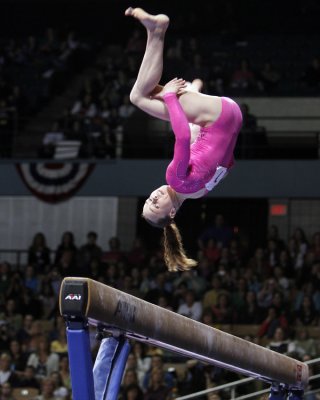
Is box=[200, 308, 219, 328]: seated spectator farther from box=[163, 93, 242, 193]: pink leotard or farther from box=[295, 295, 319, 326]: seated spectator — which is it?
box=[163, 93, 242, 193]: pink leotard

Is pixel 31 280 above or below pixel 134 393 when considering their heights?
above

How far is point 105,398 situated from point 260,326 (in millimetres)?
7731

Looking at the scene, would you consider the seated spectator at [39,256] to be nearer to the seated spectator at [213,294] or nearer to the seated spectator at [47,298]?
the seated spectator at [47,298]

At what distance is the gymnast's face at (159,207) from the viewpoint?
6301 mm

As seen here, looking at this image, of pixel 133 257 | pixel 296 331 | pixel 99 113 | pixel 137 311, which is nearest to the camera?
pixel 137 311

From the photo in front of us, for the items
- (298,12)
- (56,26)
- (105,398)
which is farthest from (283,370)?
(56,26)

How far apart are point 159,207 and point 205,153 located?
45 centimetres

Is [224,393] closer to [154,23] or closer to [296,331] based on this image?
[296,331]

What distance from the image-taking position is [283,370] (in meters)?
6.77

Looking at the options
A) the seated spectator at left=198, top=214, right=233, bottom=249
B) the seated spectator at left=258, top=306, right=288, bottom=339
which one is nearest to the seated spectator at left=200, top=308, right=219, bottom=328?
the seated spectator at left=258, top=306, right=288, bottom=339

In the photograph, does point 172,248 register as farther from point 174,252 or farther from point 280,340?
point 280,340

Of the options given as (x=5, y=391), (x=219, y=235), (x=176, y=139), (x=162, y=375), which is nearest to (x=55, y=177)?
(x=219, y=235)

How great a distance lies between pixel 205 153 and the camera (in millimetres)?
6352

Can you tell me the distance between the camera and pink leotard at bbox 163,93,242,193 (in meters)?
6.17
